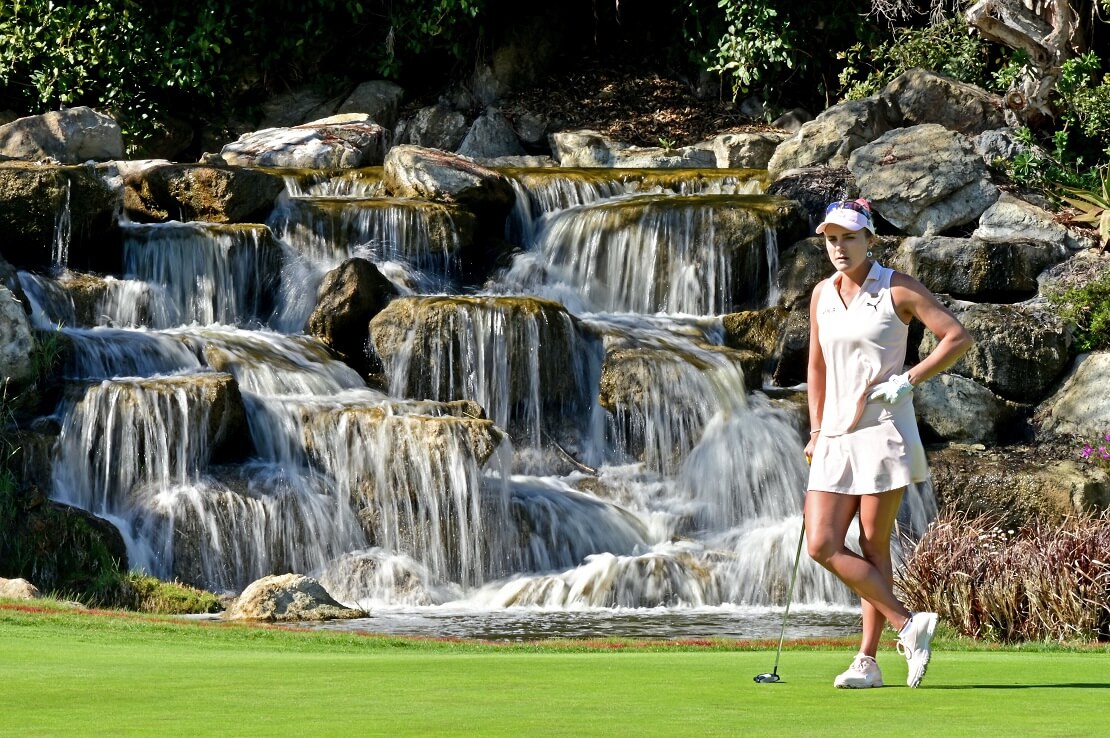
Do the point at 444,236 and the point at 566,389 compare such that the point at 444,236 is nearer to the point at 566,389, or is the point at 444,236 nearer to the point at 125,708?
the point at 566,389

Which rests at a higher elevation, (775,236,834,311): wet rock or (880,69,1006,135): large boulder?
(880,69,1006,135): large boulder

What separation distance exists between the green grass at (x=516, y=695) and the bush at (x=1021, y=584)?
2.23 meters

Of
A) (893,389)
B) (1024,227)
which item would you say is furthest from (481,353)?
(893,389)

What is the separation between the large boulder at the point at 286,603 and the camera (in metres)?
11.2

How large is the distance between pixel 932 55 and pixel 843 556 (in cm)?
1946

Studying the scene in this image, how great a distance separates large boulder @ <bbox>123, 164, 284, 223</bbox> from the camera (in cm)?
1917

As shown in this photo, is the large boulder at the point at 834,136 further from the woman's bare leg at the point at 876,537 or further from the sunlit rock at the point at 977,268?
the woman's bare leg at the point at 876,537

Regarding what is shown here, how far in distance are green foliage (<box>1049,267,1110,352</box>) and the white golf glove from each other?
→ 12.5 meters

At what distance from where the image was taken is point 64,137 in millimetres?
22125

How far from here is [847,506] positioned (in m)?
5.86

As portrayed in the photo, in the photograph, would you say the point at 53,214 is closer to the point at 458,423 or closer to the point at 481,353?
the point at 481,353

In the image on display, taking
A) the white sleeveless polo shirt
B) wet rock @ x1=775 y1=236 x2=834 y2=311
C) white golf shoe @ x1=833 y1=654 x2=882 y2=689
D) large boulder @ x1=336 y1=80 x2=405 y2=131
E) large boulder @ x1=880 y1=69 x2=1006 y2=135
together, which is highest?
large boulder @ x1=336 y1=80 x2=405 y2=131

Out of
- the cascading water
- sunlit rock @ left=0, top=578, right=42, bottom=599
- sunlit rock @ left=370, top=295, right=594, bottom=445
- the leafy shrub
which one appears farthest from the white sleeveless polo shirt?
sunlit rock @ left=370, top=295, right=594, bottom=445

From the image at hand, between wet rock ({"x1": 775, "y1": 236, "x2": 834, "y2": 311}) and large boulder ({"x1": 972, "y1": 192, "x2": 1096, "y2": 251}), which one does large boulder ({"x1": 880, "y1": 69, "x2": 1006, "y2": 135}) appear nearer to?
large boulder ({"x1": 972, "y1": 192, "x2": 1096, "y2": 251})
